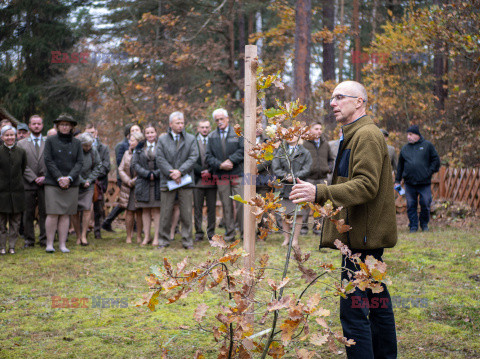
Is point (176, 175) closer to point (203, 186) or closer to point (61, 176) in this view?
point (203, 186)

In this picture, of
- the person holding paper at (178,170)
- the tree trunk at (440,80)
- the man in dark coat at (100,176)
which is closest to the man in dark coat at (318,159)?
the person holding paper at (178,170)

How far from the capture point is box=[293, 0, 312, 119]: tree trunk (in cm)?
1248

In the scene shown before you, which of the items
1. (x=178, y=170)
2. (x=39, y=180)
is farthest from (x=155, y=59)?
(x=178, y=170)

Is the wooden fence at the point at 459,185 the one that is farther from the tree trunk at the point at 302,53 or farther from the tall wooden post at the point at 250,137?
the tall wooden post at the point at 250,137

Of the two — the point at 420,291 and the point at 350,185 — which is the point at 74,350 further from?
the point at 420,291

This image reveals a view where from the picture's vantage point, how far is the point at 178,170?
8.73 meters

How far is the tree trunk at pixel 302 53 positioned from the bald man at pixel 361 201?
8864 mm

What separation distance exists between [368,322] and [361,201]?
30.7 inches

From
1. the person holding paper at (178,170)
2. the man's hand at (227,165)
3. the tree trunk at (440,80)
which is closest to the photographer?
the person holding paper at (178,170)

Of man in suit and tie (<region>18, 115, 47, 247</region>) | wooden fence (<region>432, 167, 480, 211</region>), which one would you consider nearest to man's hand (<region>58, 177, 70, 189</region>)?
man in suit and tie (<region>18, 115, 47, 247</region>)

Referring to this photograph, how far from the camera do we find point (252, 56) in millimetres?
3320

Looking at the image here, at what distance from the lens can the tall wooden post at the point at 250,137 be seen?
10.9 feet

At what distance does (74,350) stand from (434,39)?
9.54 metres

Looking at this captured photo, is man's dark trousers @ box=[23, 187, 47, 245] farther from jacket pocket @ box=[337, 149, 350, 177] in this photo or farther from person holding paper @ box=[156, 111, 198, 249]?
jacket pocket @ box=[337, 149, 350, 177]
